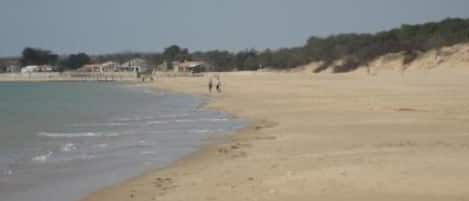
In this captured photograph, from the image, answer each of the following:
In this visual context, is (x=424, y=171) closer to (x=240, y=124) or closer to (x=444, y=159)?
(x=444, y=159)

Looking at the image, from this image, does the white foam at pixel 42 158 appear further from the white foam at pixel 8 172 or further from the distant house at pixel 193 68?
the distant house at pixel 193 68

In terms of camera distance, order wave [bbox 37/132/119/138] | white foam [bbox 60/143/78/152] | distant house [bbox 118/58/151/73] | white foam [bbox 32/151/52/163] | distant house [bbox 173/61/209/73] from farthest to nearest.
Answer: distant house [bbox 118/58/151/73] → distant house [bbox 173/61/209/73] → wave [bbox 37/132/119/138] → white foam [bbox 60/143/78/152] → white foam [bbox 32/151/52/163]

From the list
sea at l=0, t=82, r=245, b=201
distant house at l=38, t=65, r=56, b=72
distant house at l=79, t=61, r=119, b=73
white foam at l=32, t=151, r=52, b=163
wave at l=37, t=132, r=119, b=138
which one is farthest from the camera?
distant house at l=38, t=65, r=56, b=72

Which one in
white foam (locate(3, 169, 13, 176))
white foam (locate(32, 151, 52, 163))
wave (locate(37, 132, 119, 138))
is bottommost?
wave (locate(37, 132, 119, 138))

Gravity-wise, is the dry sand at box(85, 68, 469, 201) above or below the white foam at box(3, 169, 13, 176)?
above

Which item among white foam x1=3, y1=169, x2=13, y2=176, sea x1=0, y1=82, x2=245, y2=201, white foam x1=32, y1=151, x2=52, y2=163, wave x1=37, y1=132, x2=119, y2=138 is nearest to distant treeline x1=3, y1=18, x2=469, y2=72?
sea x1=0, y1=82, x2=245, y2=201

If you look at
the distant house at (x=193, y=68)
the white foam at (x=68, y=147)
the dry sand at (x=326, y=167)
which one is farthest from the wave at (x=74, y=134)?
the distant house at (x=193, y=68)

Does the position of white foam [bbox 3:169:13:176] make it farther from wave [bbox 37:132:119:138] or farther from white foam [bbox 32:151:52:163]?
wave [bbox 37:132:119:138]

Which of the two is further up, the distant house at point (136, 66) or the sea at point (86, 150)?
the sea at point (86, 150)

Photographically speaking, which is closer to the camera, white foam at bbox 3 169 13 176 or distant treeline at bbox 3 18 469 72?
white foam at bbox 3 169 13 176

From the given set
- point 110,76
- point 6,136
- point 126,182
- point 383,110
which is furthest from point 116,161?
point 110,76

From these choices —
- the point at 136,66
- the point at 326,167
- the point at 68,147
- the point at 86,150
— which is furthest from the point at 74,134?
the point at 136,66

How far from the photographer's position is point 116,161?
43.5 ft

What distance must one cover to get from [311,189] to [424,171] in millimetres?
1652
